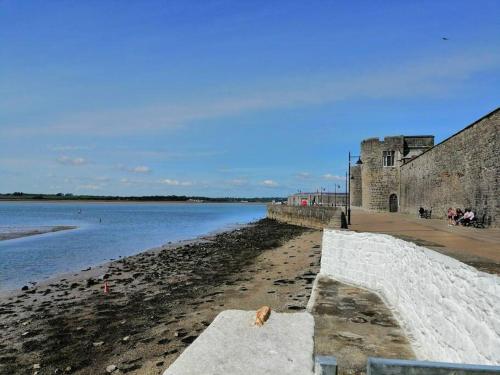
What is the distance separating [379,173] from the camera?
41.8 meters

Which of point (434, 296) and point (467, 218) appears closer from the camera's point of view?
point (434, 296)

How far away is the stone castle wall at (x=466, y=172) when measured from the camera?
1695 cm

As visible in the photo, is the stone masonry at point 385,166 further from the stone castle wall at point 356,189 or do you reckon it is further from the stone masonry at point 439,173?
the stone castle wall at point 356,189

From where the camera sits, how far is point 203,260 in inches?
882

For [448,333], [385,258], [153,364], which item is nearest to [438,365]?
[448,333]

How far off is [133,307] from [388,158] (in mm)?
34299

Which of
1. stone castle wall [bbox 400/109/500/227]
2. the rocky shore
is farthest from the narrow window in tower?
the rocky shore

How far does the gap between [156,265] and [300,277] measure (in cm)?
876

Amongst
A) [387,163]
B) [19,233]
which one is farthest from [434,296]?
[19,233]

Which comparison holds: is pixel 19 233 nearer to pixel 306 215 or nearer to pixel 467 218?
pixel 306 215

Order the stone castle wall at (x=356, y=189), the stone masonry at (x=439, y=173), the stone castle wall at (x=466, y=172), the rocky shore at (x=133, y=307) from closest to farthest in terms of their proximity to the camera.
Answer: the rocky shore at (x=133, y=307) → the stone castle wall at (x=466, y=172) → the stone masonry at (x=439, y=173) → the stone castle wall at (x=356, y=189)

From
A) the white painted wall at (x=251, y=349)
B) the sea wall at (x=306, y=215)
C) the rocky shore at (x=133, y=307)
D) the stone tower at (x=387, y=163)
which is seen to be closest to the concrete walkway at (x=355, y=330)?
the white painted wall at (x=251, y=349)

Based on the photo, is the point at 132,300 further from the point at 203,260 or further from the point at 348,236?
the point at 203,260

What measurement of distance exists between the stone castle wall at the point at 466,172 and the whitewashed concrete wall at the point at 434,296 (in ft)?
31.4
